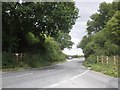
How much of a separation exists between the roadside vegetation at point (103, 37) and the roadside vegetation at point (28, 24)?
5659 mm

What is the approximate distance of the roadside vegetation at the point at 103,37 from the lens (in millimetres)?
38250

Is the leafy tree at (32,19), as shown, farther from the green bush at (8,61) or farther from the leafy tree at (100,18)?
the leafy tree at (100,18)

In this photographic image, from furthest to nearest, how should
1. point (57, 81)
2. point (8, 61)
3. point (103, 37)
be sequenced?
point (103, 37) → point (8, 61) → point (57, 81)

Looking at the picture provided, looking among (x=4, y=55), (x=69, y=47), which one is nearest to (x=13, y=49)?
(x=4, y=55)

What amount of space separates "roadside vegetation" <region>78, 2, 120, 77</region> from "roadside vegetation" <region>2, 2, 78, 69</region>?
566 cm

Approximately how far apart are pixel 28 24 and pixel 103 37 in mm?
20942

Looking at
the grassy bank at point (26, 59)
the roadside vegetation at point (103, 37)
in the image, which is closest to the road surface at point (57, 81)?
the roadside vegetation at point (103, 37)

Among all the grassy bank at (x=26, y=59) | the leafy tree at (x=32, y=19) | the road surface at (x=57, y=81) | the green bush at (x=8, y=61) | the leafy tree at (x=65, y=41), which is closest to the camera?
the road surface at (x=57, y=81)

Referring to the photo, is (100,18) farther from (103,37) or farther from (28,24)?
(28,24)

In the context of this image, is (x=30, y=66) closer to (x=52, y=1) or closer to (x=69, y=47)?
(x=52, y=1)

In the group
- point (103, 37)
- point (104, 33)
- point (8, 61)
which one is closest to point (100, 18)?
point (103, 37)

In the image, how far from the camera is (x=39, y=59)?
54.0 metres

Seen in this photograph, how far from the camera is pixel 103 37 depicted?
65500 millimetres

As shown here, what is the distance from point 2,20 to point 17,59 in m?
5.15
